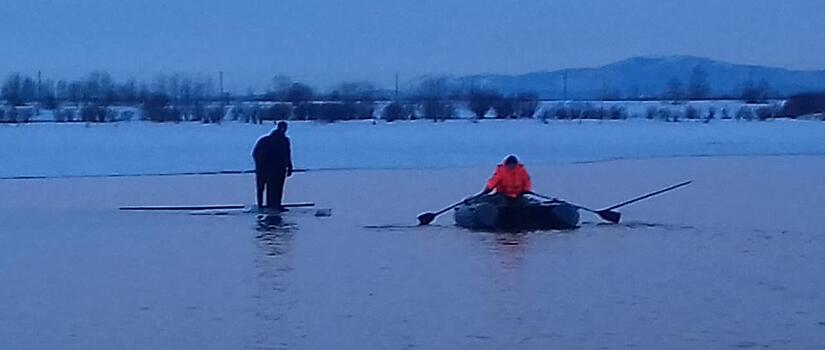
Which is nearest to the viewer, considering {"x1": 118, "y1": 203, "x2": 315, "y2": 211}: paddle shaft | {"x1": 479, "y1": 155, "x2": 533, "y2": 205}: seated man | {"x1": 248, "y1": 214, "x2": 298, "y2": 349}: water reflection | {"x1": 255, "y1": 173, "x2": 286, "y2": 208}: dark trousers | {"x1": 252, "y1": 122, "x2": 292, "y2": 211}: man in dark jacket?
{"x1": 248, "y1": 214, "x2": 298, "y2": 349}: water reflection

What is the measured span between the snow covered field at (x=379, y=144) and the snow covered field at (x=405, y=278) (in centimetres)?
923

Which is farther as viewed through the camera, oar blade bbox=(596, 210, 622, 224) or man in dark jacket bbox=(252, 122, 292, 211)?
man in dark jacket bbox=(252, 122, 292, 211)

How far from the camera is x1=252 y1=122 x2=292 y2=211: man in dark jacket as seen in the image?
17.9m

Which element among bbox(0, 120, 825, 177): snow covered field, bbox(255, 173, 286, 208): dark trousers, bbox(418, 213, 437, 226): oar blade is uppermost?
bbox(255, 173, 286, 208): dark trousers

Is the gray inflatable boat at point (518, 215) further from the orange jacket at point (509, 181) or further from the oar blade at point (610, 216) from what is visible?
the oar blade at point (610, 216)

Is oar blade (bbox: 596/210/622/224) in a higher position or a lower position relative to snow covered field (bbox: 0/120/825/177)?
higher

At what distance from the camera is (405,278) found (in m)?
11.6

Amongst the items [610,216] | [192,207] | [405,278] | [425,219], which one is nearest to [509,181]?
[425,219]

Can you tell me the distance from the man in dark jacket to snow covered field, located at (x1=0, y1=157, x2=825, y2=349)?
1082 mm

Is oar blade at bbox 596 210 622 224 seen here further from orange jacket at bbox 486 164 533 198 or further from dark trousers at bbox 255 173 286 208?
dark trousers at bbox 255 173 286 208

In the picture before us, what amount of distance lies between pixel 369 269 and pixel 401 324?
2.89 metres

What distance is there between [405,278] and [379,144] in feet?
81.0

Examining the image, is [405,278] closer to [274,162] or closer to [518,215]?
[518,215]

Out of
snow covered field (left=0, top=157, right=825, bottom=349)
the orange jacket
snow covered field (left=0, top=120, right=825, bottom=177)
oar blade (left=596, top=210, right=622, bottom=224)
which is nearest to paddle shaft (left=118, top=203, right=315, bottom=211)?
snow covered field (left=0, top=157, right=825, bottom=349)
